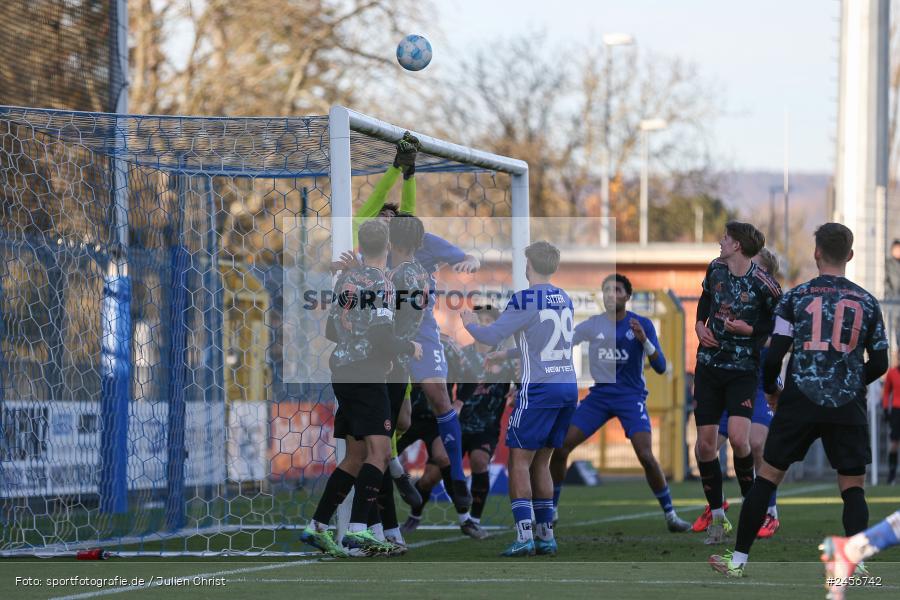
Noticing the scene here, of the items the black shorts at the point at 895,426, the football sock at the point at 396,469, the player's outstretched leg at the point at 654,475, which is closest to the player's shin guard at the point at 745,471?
the player's outstretched leg at the point at 654,475

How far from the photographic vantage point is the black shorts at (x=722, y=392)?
9211 mm

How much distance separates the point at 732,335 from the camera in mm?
9172

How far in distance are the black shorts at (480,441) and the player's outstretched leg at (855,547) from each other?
573cm

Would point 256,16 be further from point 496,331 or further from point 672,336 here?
point 496,331

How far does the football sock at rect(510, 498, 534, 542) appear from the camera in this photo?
28.7 feet

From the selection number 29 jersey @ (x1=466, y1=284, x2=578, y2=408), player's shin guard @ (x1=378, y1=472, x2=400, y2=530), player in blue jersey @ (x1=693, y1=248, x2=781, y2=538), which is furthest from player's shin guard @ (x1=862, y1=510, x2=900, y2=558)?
player in blue jersey @ (x1=693, y1=248, x2=781, y2=538)

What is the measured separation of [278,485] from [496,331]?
4350mm

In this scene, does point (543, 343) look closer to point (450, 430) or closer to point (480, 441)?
point (450, 430)

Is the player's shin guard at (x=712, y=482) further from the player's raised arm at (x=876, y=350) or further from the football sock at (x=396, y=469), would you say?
the player's raised arm at (x=876, y=350)

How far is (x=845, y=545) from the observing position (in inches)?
215

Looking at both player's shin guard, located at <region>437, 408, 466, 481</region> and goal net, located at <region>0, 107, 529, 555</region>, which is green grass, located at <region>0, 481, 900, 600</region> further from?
goal net, located at <region>0, 107, 529, 555</region>

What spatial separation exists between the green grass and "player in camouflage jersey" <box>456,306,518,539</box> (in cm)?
69

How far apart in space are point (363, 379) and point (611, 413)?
11.2ft

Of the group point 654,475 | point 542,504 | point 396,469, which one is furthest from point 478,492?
point 542,504
